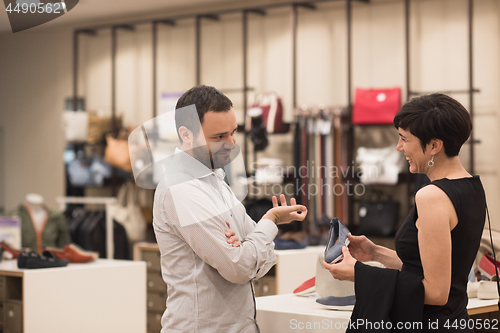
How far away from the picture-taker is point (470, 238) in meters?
1.53

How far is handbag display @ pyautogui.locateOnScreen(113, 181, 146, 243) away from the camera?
5.82m

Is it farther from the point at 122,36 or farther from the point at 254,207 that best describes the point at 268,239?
the point at 122,36

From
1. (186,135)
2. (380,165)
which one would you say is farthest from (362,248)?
(380,165)

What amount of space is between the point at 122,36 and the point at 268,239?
19.7 ft

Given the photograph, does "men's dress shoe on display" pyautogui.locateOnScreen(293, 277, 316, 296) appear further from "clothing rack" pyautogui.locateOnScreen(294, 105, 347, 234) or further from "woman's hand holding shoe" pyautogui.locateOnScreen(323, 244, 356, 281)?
"clothing rack" pyautogui.locateOnScreen(294, 105, 347, 234)

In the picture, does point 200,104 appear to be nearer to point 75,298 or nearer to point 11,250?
point 75,298

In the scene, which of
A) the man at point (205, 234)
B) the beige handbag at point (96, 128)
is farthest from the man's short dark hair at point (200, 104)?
the beige handbag at point (96, 128)

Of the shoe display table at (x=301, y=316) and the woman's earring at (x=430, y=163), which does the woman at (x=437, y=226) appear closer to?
the woman's earring at (x=430, y=163)

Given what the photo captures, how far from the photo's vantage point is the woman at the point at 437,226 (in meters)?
1.48

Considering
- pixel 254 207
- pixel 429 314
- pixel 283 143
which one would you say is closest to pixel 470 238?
pixel 429 314

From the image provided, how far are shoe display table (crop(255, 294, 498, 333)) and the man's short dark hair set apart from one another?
84 cm

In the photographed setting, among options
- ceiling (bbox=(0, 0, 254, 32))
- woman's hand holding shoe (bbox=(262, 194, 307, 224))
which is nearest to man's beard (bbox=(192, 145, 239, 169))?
woman's hand holding shoe (bbox=(262, 194, 307, 224))

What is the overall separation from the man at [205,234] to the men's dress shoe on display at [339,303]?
0.53m

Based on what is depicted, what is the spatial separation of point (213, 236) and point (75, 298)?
218 centimetres
